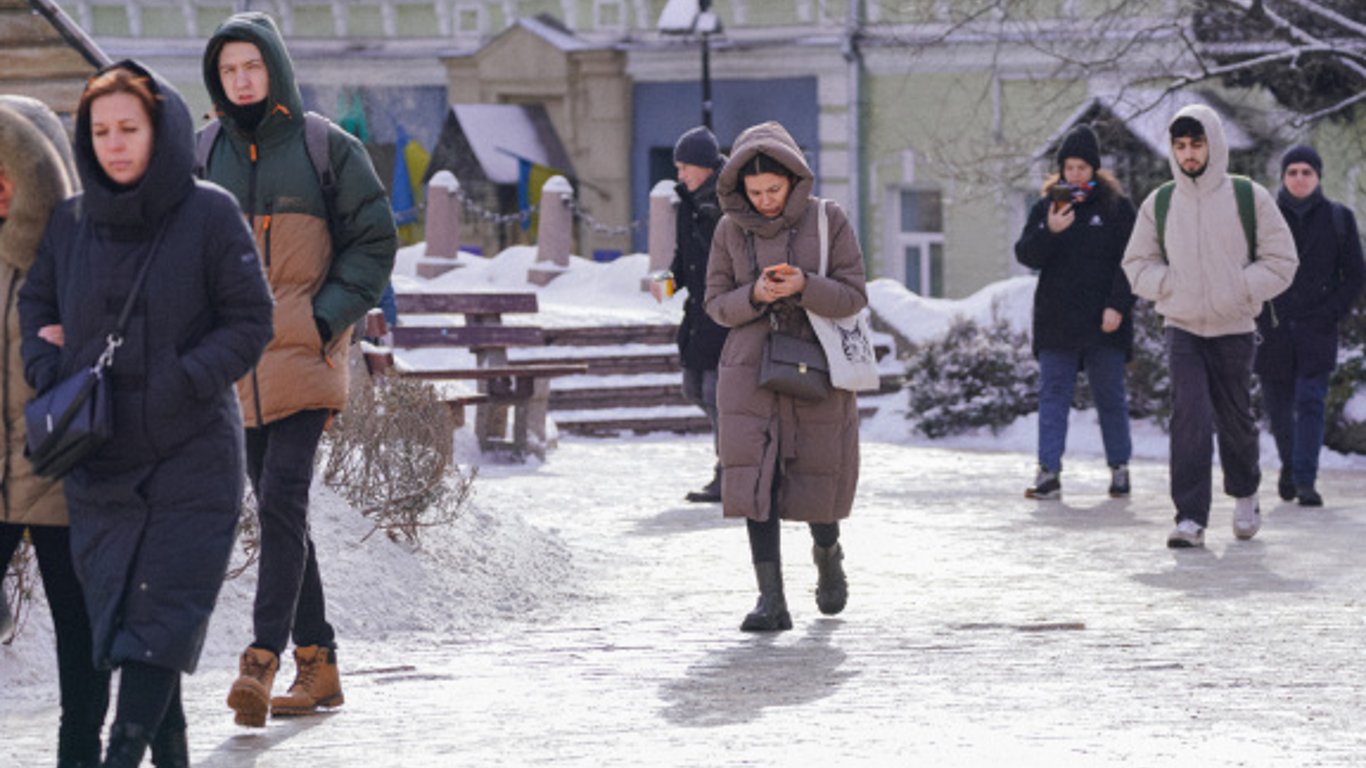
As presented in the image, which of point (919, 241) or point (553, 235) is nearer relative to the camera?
point (553, 235)

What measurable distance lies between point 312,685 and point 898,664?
1966 mm

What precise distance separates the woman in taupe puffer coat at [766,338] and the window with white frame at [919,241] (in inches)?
1083

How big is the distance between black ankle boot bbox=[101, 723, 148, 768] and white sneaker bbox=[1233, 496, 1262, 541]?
7.64 meters

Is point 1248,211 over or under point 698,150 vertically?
under

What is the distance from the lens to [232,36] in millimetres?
8320

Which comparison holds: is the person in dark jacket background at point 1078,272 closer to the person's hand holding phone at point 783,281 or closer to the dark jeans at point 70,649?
the person's hand holding phone at point 783,281

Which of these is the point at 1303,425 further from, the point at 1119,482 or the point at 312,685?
the point at 312,685

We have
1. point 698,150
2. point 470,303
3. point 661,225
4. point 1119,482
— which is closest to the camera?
point 698,150

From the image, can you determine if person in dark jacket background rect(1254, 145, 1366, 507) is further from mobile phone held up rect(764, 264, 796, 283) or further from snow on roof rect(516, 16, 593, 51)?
snow on roof rect(516, 16, 593, 51)

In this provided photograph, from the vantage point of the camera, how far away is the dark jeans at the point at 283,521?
8.24m

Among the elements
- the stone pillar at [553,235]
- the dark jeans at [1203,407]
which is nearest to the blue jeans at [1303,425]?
the dark jeans at [1203,407]

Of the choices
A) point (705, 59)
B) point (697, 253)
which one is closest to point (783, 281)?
point (697, 253)

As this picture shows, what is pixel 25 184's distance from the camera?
23.3ft

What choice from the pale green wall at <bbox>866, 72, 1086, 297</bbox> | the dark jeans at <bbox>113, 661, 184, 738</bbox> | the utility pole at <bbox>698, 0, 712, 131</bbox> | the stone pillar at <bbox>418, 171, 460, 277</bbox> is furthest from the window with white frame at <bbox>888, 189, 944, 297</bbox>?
the dark jeans at <bbox>113, 661, 184, 738</bbox>
